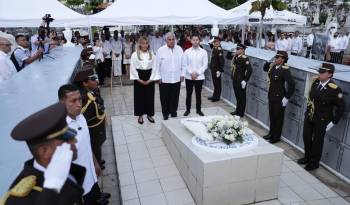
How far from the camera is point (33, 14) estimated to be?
368 inches

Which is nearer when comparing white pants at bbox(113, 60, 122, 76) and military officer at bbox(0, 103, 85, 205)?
military officer at bbox(0, 103, 85, 205)

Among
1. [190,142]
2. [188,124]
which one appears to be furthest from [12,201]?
[188,124]

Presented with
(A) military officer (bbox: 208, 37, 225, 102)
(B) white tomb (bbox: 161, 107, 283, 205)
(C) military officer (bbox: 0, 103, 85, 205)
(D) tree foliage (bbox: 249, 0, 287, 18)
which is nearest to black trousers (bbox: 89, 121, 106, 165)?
(B) white tomb (bbox: 161, 107, 283, 205)

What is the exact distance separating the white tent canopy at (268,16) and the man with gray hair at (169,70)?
5.39m

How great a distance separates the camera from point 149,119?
6988 millimetres

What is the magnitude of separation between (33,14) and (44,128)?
9.19 m

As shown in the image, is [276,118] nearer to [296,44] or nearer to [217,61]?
[217,61]

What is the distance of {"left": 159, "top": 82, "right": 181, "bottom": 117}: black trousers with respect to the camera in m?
6.78

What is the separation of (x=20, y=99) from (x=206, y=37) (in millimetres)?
13848

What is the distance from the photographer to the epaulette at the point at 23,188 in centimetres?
152

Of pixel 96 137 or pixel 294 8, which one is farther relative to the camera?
pixel 294 8

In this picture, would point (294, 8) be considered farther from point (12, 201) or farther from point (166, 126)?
point (12, 201)

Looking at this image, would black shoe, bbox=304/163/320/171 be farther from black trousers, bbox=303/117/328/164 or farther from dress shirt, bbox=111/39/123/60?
dress shirt, bbox=111/39/123/60

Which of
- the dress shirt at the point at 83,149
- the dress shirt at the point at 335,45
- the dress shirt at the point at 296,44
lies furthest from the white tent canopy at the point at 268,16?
the dress shirt at the point at 83,149
